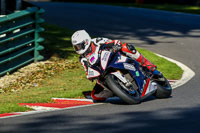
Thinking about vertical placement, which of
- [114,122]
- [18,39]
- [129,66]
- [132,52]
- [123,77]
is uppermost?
[132,52]

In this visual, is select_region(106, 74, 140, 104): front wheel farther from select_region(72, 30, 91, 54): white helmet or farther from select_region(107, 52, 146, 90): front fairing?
select_region(72, 30, 91, 54): white helmet

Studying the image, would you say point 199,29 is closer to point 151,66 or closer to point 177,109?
point 151,66

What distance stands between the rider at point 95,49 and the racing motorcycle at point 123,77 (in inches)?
4.8

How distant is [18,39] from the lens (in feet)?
41.9

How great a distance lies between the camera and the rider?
7.86 metres

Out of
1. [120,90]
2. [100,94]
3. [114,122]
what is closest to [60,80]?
[100,94]

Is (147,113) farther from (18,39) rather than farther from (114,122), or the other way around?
(18,39)

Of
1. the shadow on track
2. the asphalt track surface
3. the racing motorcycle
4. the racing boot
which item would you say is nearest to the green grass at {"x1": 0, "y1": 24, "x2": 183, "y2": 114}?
the asphalt track surface

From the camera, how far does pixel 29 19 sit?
1329 cm

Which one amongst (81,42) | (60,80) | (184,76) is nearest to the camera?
(81,42)

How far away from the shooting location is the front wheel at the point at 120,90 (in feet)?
25.2

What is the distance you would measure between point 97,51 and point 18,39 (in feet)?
17.8

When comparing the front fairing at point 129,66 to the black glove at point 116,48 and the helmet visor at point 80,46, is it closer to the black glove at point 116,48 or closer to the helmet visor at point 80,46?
the black glove at point 116,48

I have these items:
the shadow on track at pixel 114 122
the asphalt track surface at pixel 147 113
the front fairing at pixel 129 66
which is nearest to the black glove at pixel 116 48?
the front fairing at pixel 129 66
